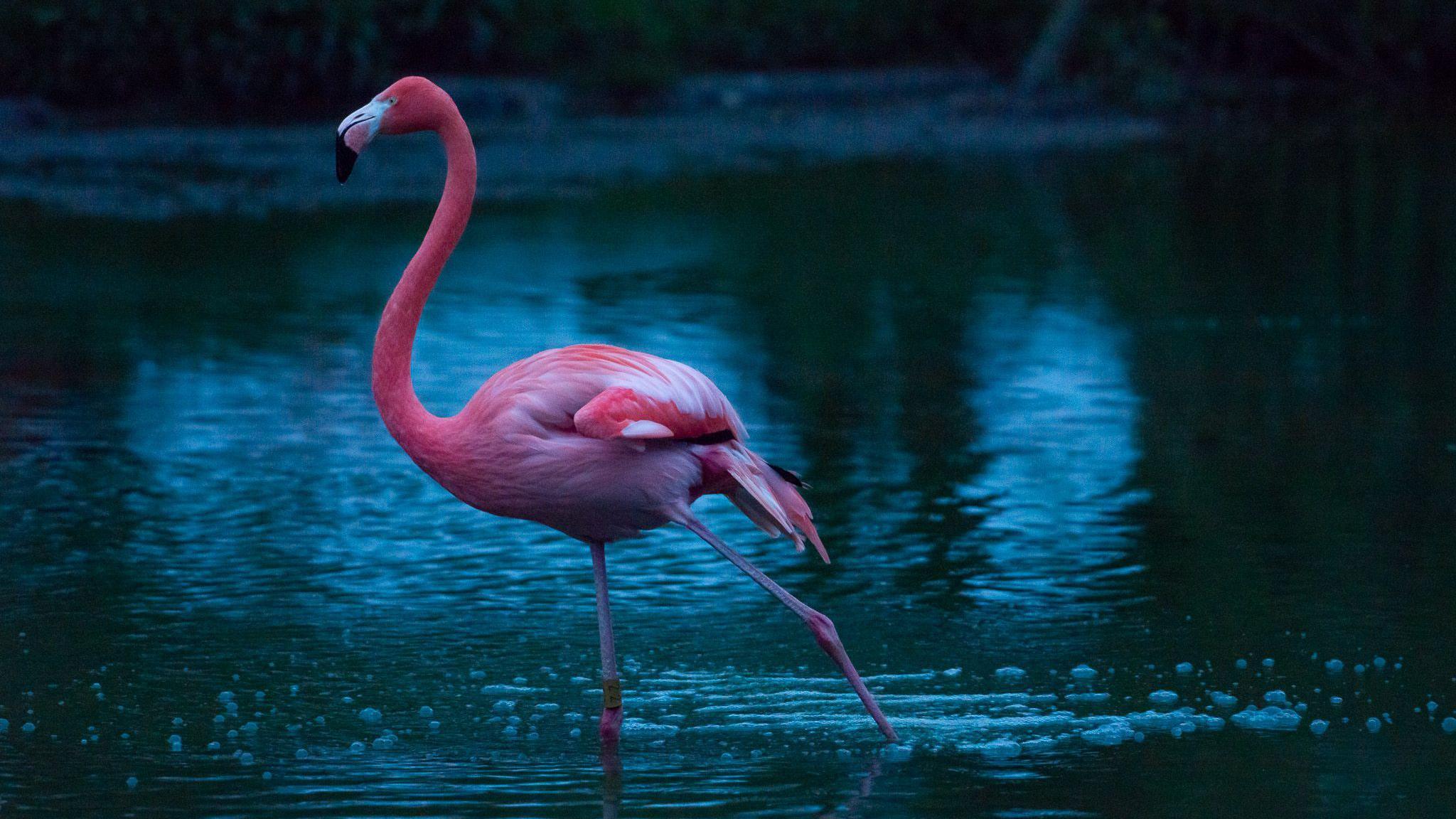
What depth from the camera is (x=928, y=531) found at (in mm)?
6730

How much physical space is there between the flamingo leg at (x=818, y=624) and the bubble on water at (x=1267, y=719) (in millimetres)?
814

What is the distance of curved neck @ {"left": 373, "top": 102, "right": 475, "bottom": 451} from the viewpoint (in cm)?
473

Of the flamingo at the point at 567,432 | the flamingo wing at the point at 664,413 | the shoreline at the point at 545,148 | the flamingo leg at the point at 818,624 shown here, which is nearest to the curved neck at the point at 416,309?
the flamingo at the point at 567,432

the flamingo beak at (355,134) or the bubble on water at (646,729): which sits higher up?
the flamingo beak at (355,134)

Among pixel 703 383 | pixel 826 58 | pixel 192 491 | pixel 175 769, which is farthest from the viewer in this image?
pixel 826 58

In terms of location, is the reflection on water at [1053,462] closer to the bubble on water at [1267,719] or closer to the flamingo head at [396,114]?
the bubble on water at [1267,719]

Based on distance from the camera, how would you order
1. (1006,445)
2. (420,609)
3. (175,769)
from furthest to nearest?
(1006,445) < (420,609) < (175,769)

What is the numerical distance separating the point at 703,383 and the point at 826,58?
2070cm

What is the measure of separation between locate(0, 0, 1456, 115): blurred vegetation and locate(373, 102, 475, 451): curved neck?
15.8 metres

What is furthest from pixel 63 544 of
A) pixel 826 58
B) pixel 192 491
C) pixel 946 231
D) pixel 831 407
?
pixel 826 58

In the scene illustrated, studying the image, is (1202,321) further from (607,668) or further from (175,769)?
(175,769)

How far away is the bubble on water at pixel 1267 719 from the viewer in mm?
4750

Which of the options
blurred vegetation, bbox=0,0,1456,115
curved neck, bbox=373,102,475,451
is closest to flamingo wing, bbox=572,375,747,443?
curved neck, bbox=373,102,475,451

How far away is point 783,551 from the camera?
6.66 metres
